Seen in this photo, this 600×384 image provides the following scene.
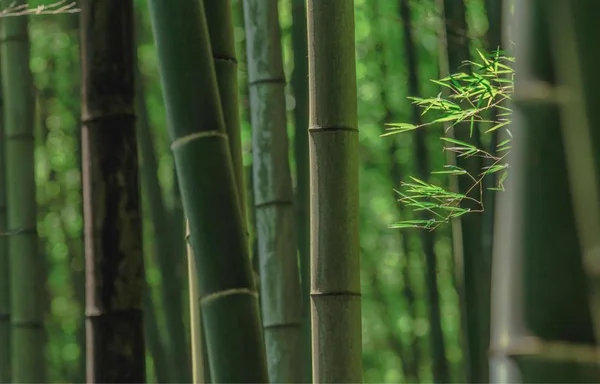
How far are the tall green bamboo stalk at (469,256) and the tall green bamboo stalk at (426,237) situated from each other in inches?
21.3

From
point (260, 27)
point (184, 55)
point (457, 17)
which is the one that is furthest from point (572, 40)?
point (457, 17)

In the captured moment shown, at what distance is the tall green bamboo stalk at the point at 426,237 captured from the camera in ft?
16.6

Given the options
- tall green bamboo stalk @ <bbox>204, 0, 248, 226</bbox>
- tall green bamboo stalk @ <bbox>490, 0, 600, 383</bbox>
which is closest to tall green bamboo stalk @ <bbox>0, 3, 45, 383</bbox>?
tall green bamboo stalk @ <bbox>204, 0, 248, 226</bbox>

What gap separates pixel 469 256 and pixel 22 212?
186 centimetres

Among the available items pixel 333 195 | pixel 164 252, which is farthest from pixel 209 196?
pixel 164 252

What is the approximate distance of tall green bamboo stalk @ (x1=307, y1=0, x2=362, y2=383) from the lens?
1952 millimetres

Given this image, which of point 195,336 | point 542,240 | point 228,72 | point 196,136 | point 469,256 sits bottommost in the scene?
point 195,336

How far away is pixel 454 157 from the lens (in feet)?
14.2

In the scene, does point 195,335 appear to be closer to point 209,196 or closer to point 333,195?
point 333,195

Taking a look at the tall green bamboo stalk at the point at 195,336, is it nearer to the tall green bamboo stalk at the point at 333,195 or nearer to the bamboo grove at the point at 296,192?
the bamboo grove at the point at 296,192

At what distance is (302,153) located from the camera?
4488mm

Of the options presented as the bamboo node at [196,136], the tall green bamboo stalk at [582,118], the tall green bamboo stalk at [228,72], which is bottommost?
the tall green bamboo stalk at [582,118]

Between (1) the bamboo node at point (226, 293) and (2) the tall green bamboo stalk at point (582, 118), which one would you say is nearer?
(2) the tall green bamboo stalk at point (582, 118)

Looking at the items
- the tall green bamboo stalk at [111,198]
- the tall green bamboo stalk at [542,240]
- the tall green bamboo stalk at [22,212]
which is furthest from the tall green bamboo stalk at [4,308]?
the tall green bamboo stalk at [542,240]
